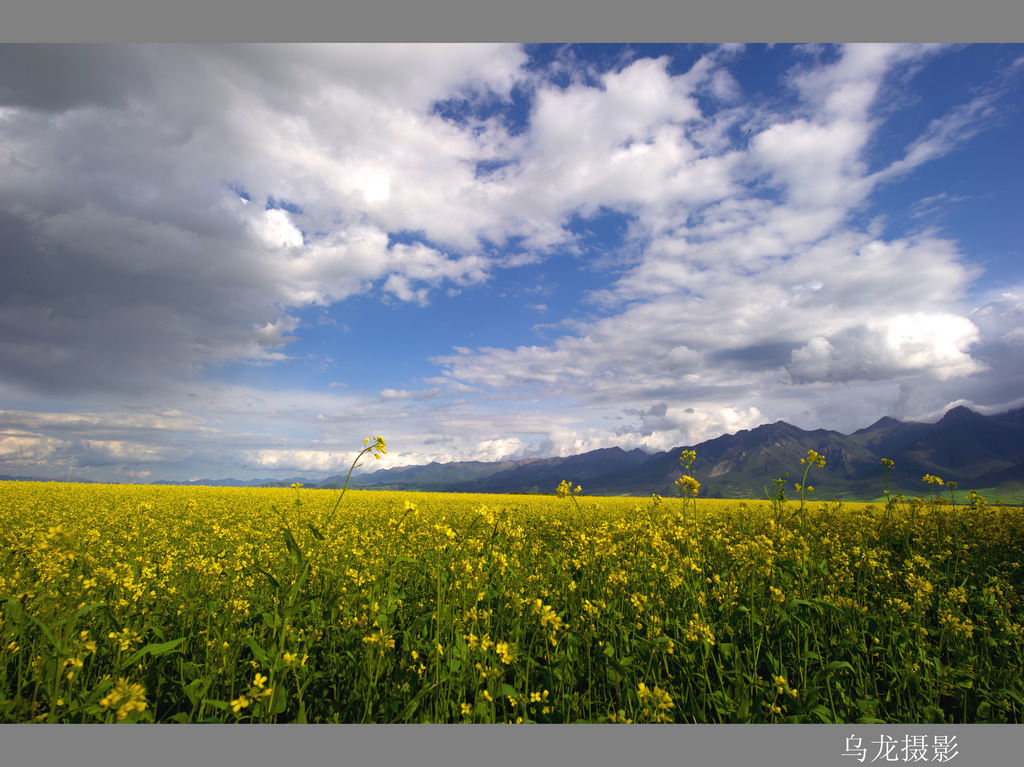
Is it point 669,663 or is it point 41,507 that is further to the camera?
point 41,507

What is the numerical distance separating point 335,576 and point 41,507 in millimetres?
12423

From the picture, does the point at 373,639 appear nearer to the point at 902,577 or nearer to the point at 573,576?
the point at 573,576

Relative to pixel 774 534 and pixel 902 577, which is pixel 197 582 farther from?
pixel 902 577

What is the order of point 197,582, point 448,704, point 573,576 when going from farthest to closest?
point 573,576 → point 197,582 → point 448,704

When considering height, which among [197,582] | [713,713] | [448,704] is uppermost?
[197,582]

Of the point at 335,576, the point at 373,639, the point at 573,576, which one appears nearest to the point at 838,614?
the point at 573,576

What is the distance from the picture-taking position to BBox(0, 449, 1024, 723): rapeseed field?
3.19 m

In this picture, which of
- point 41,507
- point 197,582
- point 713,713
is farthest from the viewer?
point 41,507

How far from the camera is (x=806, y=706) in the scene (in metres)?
3.38

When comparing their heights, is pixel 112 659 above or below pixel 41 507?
below

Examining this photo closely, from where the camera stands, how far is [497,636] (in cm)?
421

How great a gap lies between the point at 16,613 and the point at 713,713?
5.03 metres

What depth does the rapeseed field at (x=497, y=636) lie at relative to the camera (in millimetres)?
3189
